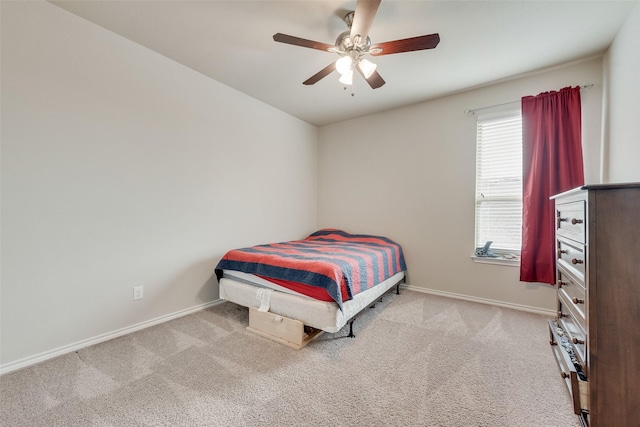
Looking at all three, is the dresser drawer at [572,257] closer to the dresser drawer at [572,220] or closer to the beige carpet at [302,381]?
the dresser drawer at [572,220]

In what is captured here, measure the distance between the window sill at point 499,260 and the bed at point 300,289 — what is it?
44.8 inches

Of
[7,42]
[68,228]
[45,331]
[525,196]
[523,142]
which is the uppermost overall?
[7,42]

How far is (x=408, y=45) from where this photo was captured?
1.74 m

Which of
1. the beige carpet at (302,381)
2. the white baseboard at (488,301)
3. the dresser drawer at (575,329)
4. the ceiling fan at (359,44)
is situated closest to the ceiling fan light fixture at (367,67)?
the ceiling fan at (359,44)

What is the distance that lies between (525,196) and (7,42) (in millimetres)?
4258

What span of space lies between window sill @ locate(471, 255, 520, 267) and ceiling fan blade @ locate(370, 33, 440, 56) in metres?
2.27

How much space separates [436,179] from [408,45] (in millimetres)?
1835

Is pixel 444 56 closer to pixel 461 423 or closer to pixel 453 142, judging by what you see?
pixel 453 142

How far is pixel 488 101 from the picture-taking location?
2873mm

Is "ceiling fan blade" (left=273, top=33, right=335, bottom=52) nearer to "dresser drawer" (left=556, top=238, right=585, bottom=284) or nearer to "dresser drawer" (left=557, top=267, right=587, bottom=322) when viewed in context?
"dresser drawer" (left=556, top=238, right=585, bottom=284)

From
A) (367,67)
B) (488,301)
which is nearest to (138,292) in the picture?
(367,67)

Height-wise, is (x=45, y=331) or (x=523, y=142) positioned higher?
(x=523, y=142)

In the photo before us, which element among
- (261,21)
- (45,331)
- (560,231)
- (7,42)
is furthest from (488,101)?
(45,331)

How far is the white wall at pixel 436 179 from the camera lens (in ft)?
8.44
